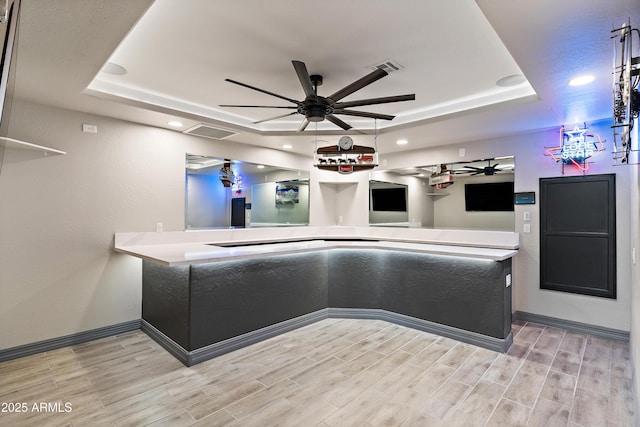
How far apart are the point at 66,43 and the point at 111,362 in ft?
8.70

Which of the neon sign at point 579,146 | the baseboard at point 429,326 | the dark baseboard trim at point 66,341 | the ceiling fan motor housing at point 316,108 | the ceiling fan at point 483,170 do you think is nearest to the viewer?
the ceiling fan motor housing at point 316,108

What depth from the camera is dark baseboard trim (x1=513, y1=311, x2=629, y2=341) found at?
141 inches

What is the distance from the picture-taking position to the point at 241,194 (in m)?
5.01

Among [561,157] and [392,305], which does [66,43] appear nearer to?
[392,305]

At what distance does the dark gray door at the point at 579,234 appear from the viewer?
366cm

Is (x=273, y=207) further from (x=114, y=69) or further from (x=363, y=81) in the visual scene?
(x=363, y=81)

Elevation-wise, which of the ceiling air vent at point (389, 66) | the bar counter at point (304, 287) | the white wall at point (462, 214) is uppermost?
the ceiling air vent at point (389, 66)

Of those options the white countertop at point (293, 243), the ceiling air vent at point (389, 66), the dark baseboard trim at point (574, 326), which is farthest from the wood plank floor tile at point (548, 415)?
the ceiling air vent at point (389, 66)

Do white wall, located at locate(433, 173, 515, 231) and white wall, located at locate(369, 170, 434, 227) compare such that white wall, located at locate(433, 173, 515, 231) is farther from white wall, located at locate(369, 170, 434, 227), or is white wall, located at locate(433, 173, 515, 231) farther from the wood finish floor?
the wood finish floor

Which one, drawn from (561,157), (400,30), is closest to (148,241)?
(400,30)

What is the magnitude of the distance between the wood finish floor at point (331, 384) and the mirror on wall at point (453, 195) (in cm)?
172

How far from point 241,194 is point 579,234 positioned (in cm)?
454

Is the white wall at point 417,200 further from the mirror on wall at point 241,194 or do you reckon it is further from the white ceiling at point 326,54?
the mirror on wall at point 241,194

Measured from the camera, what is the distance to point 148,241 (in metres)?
3.89
